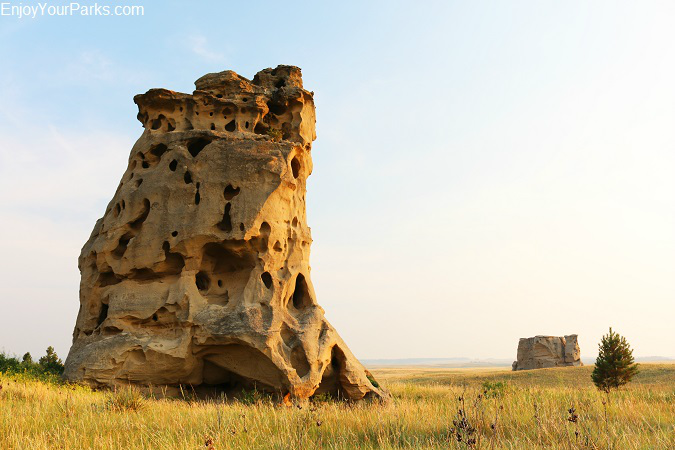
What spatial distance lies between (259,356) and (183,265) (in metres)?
4.15

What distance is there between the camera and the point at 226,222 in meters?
17.0

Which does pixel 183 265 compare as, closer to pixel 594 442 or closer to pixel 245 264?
pixel 245 264

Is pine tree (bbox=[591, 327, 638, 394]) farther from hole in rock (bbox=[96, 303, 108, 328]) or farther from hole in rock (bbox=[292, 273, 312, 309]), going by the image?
hole in rock (bbox=[96, 303, 108, 328])

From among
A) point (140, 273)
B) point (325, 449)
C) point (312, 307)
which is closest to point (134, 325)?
point (140, 273)

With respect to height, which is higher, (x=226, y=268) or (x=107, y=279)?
(x=226, y=268)

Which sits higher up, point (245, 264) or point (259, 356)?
point (245, 264)

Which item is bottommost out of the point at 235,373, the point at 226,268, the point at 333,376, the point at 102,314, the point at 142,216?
the point at 333,376

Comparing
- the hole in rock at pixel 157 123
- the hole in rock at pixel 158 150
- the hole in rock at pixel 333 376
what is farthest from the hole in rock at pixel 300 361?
the hole in rock at pixel 157 123

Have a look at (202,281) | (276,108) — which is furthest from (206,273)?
(276,108)

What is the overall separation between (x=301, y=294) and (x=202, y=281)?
3504 mm

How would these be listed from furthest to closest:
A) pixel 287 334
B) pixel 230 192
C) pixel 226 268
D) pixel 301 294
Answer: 1. pixel 301 294
2. pixel 226 268
3. pixel 230 192
4. pixel 287 334

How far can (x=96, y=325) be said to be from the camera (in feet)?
56.7

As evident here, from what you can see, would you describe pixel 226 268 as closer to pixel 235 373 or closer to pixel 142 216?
pixel 142 216

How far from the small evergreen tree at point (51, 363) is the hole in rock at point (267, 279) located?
8.64 m
